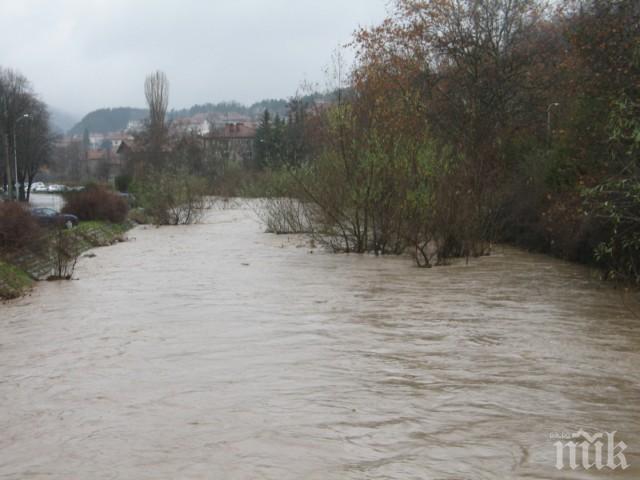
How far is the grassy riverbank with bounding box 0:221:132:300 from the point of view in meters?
19.9

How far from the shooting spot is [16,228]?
24.2m

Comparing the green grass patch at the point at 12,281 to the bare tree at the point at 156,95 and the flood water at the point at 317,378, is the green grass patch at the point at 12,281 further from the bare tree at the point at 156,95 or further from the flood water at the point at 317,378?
the bare tree at the point at 156,95

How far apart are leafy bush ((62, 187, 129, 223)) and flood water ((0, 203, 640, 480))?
2352 centimetres

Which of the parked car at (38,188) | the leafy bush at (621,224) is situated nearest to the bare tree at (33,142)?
the parked car at (38,188)

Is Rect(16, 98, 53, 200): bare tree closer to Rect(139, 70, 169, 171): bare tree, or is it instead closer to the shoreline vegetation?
Rect(139, 70, 169, 171): bare tree

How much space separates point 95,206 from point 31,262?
2019 cm

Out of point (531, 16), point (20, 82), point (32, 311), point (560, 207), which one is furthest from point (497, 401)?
point (20, 82)

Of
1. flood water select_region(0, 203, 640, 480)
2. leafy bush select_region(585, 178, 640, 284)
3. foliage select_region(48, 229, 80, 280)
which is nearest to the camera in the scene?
flood water select_region(0, 203, 640, 480)

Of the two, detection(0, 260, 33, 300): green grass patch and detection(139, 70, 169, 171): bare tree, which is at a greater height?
detection(139, 70, 169, 171): bare tree

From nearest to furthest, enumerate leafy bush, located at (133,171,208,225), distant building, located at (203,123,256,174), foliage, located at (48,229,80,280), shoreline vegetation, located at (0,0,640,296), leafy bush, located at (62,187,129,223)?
shoreline vegetation, located at (0,0,640,296)
foliage, located at (48,229,80,280)
leafy bush, located at (62,187,129,223)
leafy bush, located at (133,171,208,225)
distant building, located at (203,123,256,174)

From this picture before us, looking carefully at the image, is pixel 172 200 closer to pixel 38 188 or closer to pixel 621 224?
pixel 621 224

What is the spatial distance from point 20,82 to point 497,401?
3020 inches

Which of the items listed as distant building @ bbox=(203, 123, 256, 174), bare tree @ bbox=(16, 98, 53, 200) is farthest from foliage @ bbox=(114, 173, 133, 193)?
distant building @ bbox=(203, 123, 256, 174)

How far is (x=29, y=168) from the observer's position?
79375mm
